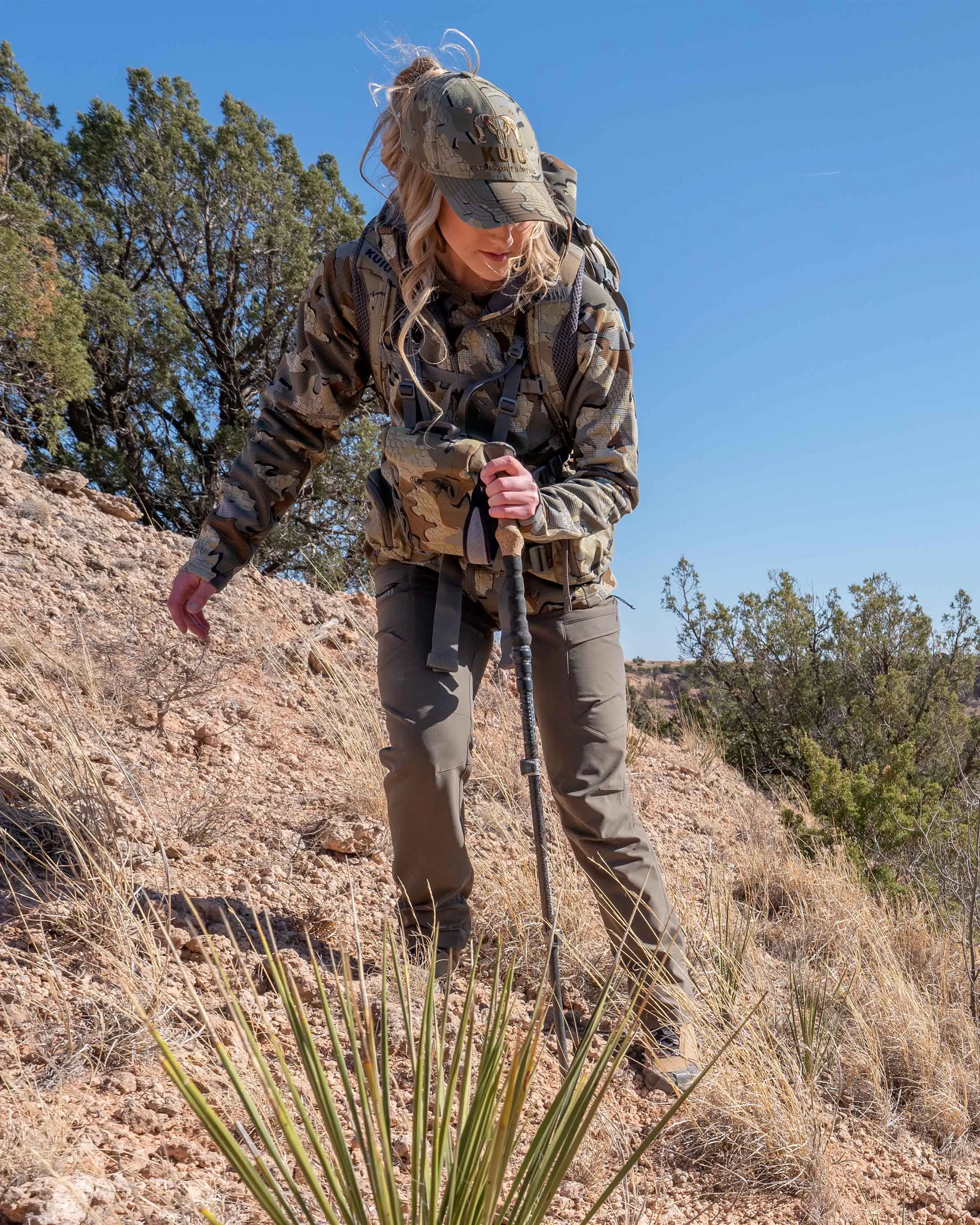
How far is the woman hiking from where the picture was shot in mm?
2162

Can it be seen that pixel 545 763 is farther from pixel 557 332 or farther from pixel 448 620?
pixel 557 332

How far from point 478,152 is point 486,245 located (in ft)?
0.64

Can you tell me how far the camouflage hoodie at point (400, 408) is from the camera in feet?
7.37

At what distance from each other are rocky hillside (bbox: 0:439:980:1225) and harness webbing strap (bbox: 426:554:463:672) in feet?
2.01

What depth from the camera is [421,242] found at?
7.25 feet

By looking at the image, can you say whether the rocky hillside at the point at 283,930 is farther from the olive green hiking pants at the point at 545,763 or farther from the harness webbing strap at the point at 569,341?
the harness webbing strap at the point at 569,341

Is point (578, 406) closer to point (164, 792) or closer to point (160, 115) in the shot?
point (164, 792)

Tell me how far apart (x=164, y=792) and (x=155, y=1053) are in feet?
4.33

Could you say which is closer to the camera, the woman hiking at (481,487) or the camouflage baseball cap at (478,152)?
the camouflage baseball cap at (478,152)

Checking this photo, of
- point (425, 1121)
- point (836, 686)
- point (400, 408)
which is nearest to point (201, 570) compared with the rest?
point (400, 408)

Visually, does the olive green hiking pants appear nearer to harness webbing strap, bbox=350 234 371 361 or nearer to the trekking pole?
the trekking pole

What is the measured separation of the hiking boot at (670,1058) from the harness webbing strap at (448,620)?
3.33 ft

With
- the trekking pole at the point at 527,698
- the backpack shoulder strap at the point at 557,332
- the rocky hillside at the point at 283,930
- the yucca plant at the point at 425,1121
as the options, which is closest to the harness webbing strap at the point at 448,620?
the trekking pole at the point at 527,698

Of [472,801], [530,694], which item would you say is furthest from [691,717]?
[530,694]
